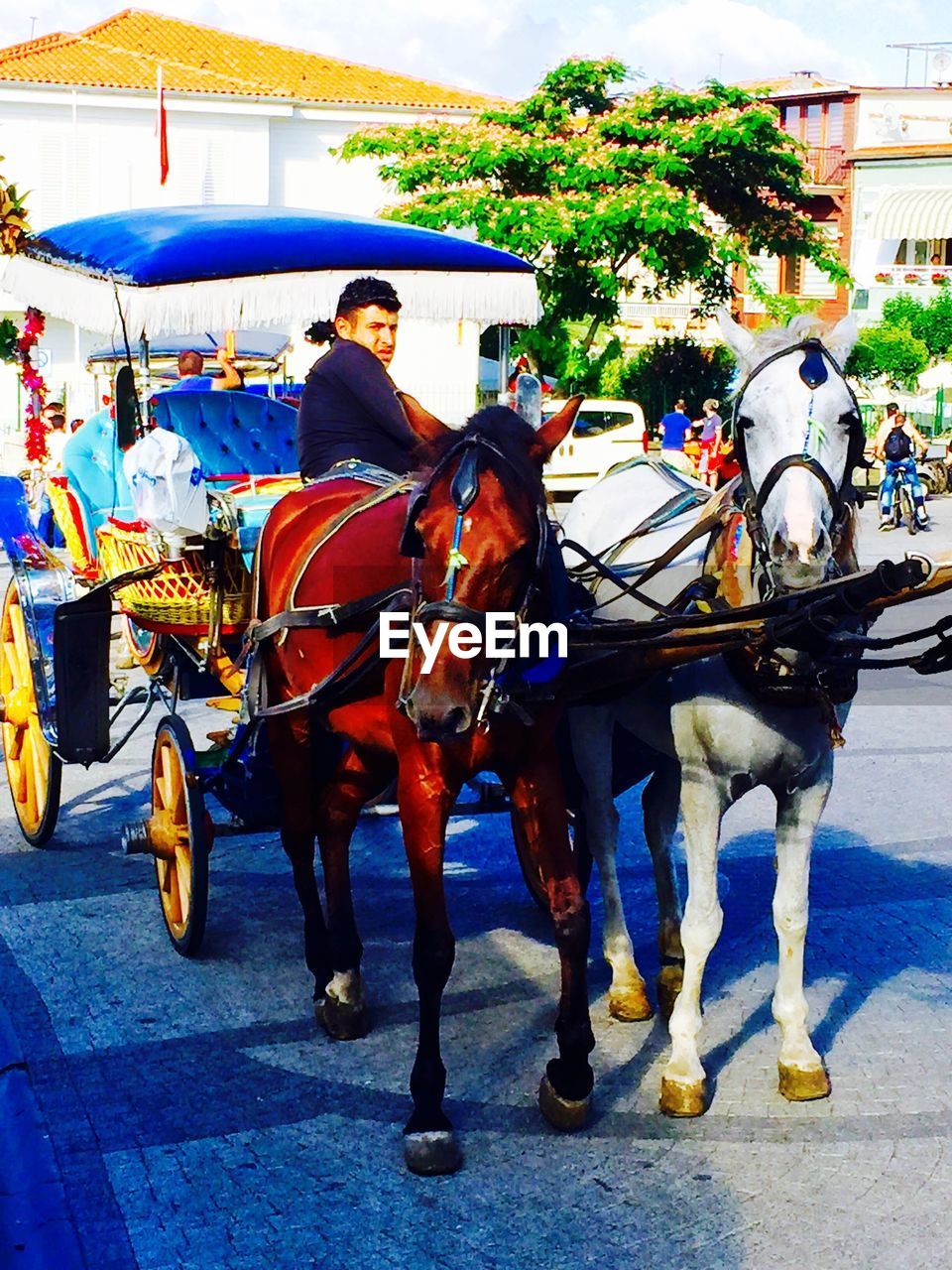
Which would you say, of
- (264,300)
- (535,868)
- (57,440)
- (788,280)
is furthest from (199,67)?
(535,868)

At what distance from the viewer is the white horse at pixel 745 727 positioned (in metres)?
4.22

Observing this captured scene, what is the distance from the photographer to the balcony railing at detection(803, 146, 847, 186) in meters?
46.1

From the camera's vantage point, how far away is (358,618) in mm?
5047

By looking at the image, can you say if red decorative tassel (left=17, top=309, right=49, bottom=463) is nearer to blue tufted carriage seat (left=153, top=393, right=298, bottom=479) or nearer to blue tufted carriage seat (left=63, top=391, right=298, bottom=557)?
blue tufted carriage seat (left=63, top=391, right=298, bottom=557)

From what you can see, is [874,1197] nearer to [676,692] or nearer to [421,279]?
[676,692]

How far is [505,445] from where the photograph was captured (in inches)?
168

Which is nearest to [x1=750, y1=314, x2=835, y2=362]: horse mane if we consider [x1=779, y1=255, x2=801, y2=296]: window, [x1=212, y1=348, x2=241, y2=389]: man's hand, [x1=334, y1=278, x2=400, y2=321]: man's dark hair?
[x1=334, y1=278, x2=400, y2=321]: man's dark hair

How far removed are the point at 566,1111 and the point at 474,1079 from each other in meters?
0.48

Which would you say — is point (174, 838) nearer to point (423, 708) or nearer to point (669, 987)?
point (669, 987)

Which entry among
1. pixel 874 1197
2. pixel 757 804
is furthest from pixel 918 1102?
pixel 757 804

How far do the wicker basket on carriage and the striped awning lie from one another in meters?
37.8

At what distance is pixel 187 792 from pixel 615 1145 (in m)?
2.30

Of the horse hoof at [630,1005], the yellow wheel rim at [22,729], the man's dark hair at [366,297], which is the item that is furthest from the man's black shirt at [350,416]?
the yellow wheel rim at [22,729]

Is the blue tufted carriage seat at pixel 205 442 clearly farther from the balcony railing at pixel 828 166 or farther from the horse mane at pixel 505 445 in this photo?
the balcony railing at pixel 828 166
